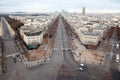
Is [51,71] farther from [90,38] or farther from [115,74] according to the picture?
[90,38]

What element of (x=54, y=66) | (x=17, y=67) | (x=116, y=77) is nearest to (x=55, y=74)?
(x=54, y=66)

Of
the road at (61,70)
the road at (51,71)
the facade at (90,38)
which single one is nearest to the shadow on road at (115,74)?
the road at (51,71)

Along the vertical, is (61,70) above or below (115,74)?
above

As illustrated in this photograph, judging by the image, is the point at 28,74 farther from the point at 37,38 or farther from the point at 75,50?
the point at 37,38

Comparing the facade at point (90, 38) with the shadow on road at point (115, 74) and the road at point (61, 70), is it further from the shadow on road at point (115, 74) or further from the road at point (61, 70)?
the shadow on road at point (115, 74)

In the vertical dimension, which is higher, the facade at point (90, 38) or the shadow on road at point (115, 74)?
the facade at point (90, 38)

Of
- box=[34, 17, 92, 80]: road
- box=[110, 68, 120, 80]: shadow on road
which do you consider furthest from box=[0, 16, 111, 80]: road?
box=[110, 68, 120, 80]: shadow on road

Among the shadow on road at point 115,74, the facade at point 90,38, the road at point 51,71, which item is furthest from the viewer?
the facade at point 90,38

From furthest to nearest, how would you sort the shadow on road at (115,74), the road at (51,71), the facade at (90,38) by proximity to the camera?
the facade at (90,38)
the shadow on road at (115,74)
the road at (51,71)

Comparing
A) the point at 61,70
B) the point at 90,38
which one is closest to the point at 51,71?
the point at 61,70

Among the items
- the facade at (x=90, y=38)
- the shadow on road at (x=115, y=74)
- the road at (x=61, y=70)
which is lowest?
the shadow on road at (x=115, y=74)

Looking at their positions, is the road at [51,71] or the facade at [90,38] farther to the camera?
the facade at [90,38]
